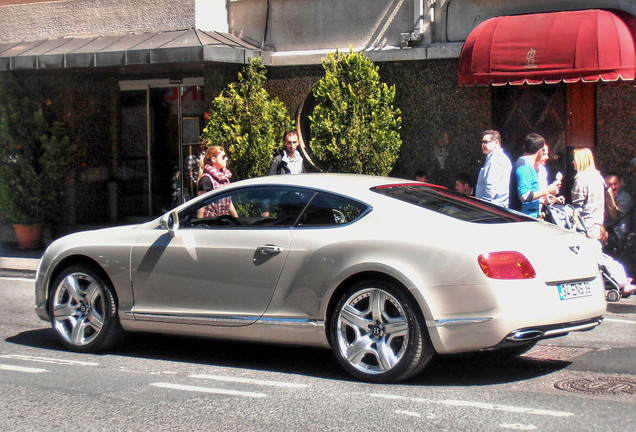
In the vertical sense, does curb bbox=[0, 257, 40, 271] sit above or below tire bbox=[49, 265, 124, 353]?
below

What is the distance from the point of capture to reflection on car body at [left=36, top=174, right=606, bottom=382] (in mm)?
6594

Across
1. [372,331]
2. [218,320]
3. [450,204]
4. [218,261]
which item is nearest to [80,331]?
[218,320]

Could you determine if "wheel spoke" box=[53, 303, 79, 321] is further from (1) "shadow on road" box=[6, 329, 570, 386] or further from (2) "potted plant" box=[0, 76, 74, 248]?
(2) "potted plant" box=[0, 76, 74, 248]

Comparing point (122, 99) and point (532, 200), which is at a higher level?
point (122, 99)

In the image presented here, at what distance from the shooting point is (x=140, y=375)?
292 inches

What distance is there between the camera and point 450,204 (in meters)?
7.39

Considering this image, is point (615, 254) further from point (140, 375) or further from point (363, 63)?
point (140, 375)

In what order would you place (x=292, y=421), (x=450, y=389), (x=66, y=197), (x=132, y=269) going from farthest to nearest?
(x=66, y=197) → (x=132, y=269) → (x=450, y=389) → (x=292, y=421)

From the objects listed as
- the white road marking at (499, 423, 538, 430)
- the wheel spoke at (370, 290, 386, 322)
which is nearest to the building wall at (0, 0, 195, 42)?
the wheel spoke at (370, 290, 386, 322)

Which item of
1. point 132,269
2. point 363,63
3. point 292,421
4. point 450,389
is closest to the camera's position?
point 292,421

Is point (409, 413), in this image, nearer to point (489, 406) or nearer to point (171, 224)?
point (489, 406)

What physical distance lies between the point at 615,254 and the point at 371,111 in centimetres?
399

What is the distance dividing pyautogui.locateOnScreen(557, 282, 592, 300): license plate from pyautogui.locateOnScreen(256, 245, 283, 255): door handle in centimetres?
202

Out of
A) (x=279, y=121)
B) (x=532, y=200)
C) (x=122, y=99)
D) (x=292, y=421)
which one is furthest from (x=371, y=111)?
(x=292, y=421)
